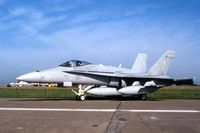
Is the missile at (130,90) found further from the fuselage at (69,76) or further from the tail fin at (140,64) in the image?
the tail fin at (140,64)

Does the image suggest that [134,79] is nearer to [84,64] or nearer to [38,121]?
[84,64]

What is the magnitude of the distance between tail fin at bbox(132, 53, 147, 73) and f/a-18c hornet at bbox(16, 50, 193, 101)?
3.37 metres

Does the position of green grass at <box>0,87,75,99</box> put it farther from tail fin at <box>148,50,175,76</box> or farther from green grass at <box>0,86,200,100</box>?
tail fin at <box>148,50,175,76</box>

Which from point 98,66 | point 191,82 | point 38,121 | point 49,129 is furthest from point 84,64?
point 49,129

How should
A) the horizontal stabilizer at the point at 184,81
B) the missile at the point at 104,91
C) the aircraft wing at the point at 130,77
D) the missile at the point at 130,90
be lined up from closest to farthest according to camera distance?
the missile at the point at 104,91 → the missile at the point at 130,90 → the aircraft wing at the point at 130,77 → the horizontal stabilizer at the point at 184,81

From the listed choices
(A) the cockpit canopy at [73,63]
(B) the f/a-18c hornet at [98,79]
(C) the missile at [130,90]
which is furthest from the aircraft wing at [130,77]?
(C) the missile at [130,90]

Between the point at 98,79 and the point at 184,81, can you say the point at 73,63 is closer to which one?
the point at 98,79

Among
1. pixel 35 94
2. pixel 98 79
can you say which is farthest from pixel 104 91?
pixel 35 94

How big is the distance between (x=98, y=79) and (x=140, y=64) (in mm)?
7377

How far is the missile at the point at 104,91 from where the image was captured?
22844 millimetres

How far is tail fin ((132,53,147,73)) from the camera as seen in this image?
3008cm

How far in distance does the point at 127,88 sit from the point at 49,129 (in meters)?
14.4

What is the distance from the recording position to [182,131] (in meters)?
9.01

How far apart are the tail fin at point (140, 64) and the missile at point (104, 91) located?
254 inches
